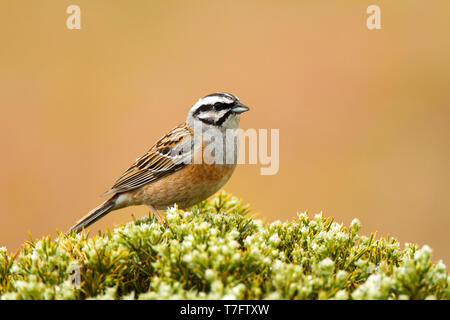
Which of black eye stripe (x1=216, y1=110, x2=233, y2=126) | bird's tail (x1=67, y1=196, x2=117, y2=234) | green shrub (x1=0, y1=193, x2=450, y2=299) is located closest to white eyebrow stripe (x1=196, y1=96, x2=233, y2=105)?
black eye stripe (x1=216, y1=110, x2=233, y2=126)

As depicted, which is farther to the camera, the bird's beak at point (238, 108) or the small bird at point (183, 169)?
the bird's beak at point (238, 108)

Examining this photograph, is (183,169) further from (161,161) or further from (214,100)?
(214,100)

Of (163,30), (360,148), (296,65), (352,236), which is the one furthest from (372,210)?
(163,30)

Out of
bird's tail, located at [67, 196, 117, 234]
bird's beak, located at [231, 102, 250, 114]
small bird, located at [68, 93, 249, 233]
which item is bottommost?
bird's tail, located at [67, 196, 117, 234]

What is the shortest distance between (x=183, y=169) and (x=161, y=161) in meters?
0.48

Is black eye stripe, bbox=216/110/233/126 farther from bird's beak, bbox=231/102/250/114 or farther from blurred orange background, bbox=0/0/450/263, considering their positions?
blurred orange background, bbox=0/0/450/263

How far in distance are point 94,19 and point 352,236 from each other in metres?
12.8

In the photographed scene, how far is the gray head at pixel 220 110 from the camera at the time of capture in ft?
18.8

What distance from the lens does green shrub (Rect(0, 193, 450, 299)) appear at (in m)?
2.71

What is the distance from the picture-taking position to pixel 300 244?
3.58 meters

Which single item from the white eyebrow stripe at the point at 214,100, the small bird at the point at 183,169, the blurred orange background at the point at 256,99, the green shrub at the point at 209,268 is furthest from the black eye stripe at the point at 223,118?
the blurred orange background at the point at 256,99

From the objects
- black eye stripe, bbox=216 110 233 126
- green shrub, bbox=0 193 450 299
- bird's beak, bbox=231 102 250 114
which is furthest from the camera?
black eye stripe, bbox=216 110 233 126

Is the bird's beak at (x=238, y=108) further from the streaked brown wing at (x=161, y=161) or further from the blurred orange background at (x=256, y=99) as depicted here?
the blurred orange background at (x=256, y=99)
